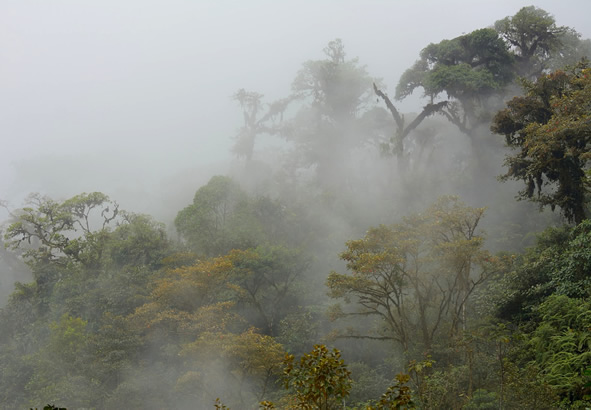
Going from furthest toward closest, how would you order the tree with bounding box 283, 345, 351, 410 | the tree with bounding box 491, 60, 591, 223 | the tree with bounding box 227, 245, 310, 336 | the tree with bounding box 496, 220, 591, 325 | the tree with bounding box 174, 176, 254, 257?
the tree with bounding box 174, 176, 254, 257 → the tree with bounding box 227, 245, 310, 336 → the tree with bounding box 491, 60, 591, 223 → the tree with bounding box 496, 220, 591, 325 → the tree with bounding box 283, 345, 351, 410

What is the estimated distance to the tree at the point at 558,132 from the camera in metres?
10.9

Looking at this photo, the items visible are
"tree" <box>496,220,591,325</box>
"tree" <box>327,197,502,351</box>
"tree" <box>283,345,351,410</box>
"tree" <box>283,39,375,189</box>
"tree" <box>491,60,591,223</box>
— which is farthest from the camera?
"tree" <box>283,39,375,189</box>

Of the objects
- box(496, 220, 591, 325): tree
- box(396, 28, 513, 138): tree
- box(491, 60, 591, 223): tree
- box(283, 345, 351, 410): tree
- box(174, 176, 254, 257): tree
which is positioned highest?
box(396, 28, 513, 138): tree

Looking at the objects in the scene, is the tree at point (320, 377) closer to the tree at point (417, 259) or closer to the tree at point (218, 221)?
the tree at point (417, 259)

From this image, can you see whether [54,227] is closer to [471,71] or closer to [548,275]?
[548,275]

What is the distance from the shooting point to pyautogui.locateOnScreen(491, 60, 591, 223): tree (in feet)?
35.9

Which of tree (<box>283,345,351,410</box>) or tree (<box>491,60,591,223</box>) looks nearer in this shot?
tree (<box>283,345,351,410</box>)

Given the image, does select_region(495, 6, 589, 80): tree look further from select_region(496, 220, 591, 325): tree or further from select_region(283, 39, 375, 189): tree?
select_region(496, 220, 591, 325): tree

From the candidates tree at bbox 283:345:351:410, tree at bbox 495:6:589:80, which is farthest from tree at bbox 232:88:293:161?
tree at bbox 283:345:351:410

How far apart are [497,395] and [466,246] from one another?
12.9 ft

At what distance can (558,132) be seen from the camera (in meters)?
10.9

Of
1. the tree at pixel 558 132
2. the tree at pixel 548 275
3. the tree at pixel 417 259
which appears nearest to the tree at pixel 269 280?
the tree at pixel 417 259

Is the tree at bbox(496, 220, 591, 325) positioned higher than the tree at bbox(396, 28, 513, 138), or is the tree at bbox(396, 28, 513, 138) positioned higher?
the tree at bbox(396, 28, 513, 138)

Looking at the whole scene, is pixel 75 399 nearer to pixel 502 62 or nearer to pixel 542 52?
pixel 502 62
